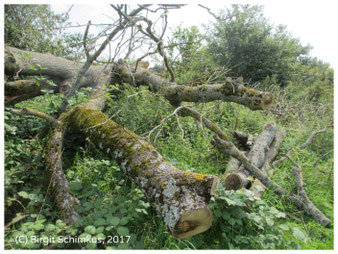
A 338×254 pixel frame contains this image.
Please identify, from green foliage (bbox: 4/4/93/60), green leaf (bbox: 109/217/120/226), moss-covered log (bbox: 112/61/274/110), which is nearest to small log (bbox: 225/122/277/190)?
moss-covered log (bbox: 112/61/274/110)

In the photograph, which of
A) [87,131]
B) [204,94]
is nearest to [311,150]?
[204,94]

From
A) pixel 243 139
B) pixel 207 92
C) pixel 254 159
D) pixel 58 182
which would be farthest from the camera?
pixel 243 139

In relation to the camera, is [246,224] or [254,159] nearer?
[246,224]

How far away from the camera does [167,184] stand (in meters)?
1.75

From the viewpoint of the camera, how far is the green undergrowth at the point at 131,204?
5.78 ft

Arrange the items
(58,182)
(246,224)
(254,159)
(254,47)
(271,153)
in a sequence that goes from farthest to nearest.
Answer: (254,47) → (271,153) → (254,159) → (58,182) → (246,224)

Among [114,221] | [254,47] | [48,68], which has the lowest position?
[114,221]

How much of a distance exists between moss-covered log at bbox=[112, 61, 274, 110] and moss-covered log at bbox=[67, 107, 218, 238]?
96 centimetres

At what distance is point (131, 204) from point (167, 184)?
490 mm

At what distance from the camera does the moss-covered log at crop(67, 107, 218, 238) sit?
1.57m

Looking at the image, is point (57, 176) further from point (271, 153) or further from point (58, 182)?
point (271, 153)

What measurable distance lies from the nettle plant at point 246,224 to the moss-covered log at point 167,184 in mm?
289

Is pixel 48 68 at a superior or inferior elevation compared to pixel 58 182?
superior

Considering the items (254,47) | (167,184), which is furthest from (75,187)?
(254,47)
